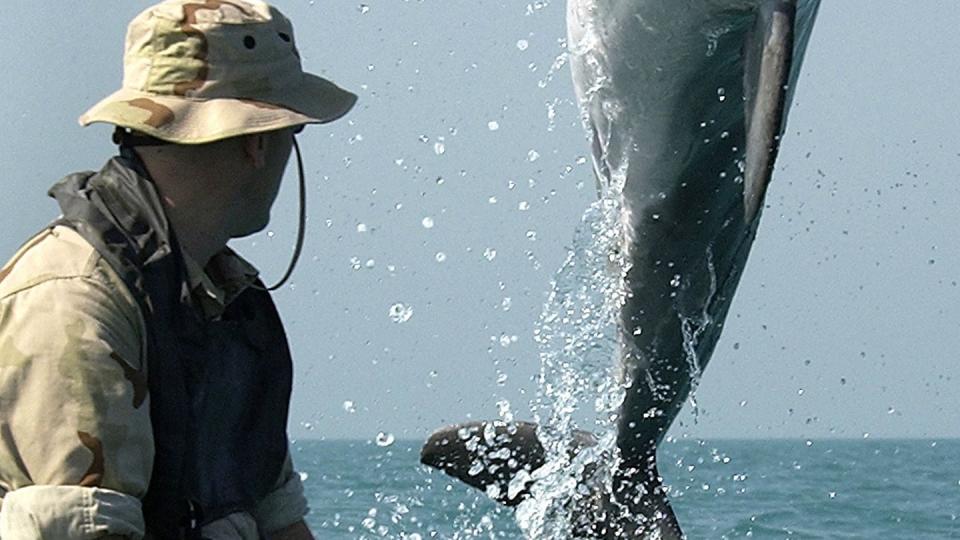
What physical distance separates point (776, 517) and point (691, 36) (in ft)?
58.8

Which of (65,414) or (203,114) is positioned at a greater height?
(203,114)

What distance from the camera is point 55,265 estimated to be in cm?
332

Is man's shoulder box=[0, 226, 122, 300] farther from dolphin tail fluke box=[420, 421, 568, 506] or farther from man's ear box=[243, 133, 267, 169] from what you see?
dolphin tail fluke box=[420, 421, 568, 506]

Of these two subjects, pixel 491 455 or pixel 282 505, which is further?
pixel 491 455

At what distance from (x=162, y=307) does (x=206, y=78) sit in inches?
18.4

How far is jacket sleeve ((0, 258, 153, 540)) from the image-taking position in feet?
10.6

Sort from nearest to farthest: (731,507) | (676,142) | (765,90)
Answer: (765,90) → (676,142) → (731,507)

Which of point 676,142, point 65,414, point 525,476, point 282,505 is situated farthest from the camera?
point 525,476

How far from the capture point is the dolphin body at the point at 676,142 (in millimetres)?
5391

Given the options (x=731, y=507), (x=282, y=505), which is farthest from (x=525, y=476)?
(x=731, y=507)

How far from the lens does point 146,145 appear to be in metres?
3.53

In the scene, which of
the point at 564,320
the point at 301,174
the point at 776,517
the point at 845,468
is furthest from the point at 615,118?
the point at 845,468

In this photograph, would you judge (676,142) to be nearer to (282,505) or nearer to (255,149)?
(282,505)

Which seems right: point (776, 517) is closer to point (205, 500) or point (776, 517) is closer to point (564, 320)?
point (564, 320)
